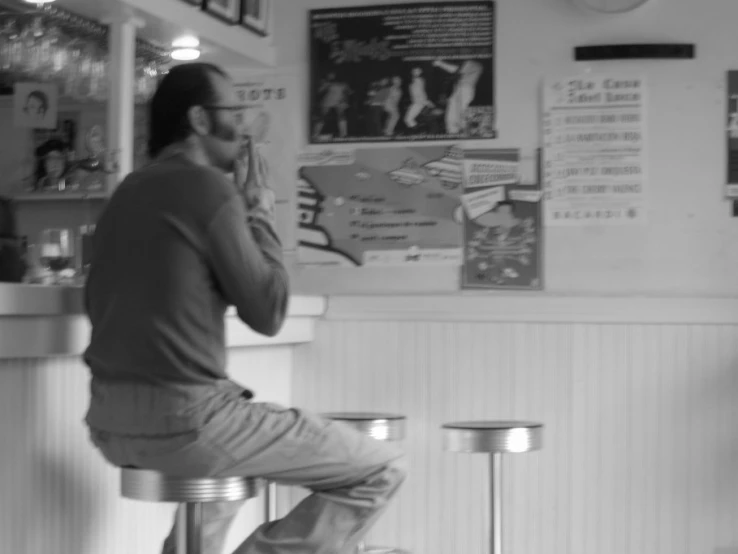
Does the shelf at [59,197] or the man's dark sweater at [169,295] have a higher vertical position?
the shelf at [59,197]

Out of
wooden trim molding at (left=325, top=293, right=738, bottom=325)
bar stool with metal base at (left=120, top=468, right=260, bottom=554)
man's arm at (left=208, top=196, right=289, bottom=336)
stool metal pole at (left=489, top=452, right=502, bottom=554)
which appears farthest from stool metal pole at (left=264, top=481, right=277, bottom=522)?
man's arm at (left=208, top=196, right=289, bottom=336)

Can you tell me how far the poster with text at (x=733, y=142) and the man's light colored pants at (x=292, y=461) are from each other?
200 cm

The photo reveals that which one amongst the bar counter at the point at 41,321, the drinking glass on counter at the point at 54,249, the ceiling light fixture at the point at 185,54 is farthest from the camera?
the ceiling light fixture at the point at 185,54

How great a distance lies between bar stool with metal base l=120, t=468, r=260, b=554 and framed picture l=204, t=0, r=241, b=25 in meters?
2.06

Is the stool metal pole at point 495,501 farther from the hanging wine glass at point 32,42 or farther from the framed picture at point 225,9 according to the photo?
the hanging wine glass at point 32,42

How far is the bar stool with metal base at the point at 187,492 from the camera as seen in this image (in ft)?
7.66

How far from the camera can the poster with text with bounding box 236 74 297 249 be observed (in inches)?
176

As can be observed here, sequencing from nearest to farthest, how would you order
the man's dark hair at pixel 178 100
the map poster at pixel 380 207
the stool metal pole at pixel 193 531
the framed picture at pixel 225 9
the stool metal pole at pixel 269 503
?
the stool metal pole at pixel 193 531, the man's dark hair at pixel 178 100, the stool metal pole at pixel 269 503, the framed picture at pixel 225 9, the map poster at pixel 380 207

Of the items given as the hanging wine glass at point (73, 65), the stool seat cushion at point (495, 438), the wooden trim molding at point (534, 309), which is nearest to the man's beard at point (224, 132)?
the stool seat cushion at point (495, 438)

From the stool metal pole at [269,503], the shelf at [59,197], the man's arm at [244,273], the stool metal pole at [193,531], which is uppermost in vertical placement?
the shelf at [59,197]

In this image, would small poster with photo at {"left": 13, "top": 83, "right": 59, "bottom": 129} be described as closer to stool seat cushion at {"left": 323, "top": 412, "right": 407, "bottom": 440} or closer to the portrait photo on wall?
the portrait photo on wall

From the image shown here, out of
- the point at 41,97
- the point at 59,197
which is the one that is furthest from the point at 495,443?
the point at 41,97

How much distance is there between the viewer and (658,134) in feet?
13.6

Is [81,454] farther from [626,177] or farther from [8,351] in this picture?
[626,177]
